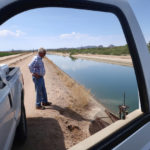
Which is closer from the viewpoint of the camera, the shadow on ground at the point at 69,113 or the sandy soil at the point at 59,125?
the sandy soil at the point at 59,125

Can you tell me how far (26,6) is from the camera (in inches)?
38.5

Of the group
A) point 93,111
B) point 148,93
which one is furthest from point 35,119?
point 148,93

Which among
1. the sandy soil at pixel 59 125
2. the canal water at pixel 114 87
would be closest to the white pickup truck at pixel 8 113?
the sandy soil at pixel 59 125

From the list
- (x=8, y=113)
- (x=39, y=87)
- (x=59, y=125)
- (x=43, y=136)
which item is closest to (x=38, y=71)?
(x=39, y=87)

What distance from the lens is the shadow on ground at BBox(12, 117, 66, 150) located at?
371cm

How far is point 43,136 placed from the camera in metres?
4.14

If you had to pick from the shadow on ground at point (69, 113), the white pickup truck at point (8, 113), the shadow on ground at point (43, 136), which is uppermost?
the white pickup truck at point (8, 113)

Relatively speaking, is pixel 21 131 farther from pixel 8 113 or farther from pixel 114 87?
pixel 114 87

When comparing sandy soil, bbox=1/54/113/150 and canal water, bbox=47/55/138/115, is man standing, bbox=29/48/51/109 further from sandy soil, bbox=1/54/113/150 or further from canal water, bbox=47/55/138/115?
canal water, bbox=47/55/138/115

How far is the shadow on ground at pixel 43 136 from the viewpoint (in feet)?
12.2

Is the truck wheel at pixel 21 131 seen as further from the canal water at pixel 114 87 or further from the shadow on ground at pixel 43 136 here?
the canal water at pixel 114 87

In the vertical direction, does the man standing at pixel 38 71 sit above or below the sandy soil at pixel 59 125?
above

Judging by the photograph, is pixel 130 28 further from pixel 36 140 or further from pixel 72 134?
pixel 72 134

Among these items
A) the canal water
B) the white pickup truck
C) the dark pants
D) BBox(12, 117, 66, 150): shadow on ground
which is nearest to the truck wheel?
the white pickup truck
